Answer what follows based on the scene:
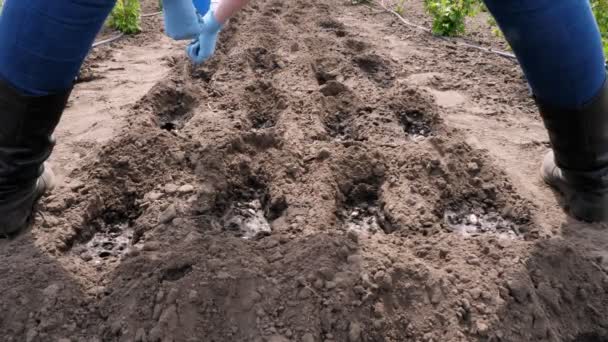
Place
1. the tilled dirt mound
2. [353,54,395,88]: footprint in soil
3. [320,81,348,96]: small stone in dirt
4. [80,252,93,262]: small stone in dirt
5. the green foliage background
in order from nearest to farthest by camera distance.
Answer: the tilled dirt mound, [80,252,93,262]: small stone in dirt, [320,81,348,96]: small stone in dirt, [353,54,395,88]: footprint in soil, the green foliage background

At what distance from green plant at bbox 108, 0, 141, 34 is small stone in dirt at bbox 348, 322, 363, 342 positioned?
12.0 ft

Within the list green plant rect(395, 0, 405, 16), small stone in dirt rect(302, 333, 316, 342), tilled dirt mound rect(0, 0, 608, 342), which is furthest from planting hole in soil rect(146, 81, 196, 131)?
green plant rect(395, 0, 405, 16)

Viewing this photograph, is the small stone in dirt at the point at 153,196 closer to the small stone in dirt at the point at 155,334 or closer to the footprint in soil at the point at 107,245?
the footprint in soil at the point at 107,245

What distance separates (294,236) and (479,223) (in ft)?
2.71

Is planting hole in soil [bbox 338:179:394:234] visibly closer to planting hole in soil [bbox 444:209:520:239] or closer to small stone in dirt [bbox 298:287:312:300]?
planting hole in soil [bbox 444:209:520:239]

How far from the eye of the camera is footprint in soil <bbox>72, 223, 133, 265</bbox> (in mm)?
2191

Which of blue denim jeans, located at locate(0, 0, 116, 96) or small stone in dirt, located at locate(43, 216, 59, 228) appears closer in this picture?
blue denim jeans, located at locate(0, 0, 116, 96)

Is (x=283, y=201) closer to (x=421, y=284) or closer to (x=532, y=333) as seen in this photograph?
(x=421, y=284)

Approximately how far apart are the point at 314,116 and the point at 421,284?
1408 millimetres

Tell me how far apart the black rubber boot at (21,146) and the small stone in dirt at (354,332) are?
51.7 inches

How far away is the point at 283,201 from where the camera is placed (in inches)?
95.7

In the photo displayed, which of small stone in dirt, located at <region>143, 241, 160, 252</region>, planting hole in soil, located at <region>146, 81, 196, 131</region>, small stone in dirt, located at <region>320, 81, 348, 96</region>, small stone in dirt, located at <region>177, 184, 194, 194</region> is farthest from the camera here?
small stone in dirt, located at <region>320, 81, 348, 96</region>

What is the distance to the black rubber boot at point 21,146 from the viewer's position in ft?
6.61

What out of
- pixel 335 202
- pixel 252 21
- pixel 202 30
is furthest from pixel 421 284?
pixel 252 21
